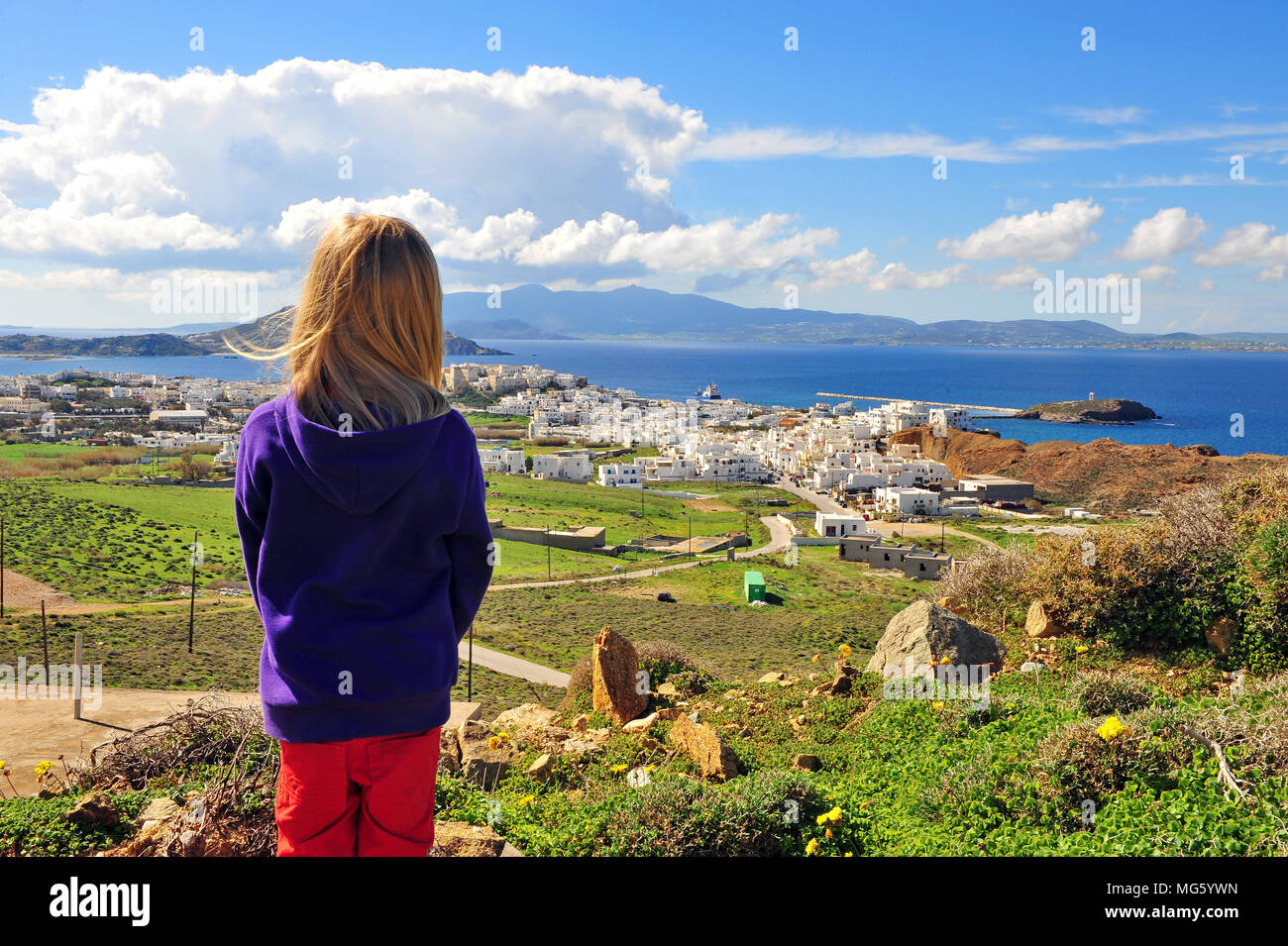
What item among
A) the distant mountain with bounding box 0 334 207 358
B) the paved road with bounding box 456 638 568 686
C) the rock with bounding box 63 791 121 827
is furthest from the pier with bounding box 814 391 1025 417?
the distant mountain with bounding box 0 334 207 358

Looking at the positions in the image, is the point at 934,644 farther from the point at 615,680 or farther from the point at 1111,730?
the point at 1111,730

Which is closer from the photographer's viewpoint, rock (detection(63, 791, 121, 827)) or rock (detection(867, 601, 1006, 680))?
rock (detection(63, 791, 121, 827))

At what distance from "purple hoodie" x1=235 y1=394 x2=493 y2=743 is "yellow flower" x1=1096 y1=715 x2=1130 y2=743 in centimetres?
324

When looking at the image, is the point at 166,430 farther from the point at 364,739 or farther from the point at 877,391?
the point at 877,391

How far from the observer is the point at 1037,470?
65.8 meters

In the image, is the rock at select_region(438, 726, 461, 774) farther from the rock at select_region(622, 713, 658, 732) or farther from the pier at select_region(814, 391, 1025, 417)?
the pier at select_region(814, 391, 1025, 417)

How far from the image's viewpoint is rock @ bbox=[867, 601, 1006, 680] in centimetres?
739

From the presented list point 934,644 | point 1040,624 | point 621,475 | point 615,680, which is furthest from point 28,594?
point 621,475

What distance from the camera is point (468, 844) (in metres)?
3.36

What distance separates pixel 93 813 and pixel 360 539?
3.18 meters

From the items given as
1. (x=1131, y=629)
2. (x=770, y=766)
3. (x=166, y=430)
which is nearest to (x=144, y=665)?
(x=770, y=766)

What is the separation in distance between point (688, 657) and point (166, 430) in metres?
73.2

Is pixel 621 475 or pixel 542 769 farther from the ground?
pixel 542 769

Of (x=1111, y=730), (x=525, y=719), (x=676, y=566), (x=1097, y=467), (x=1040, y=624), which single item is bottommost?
(x=676, y=566)
